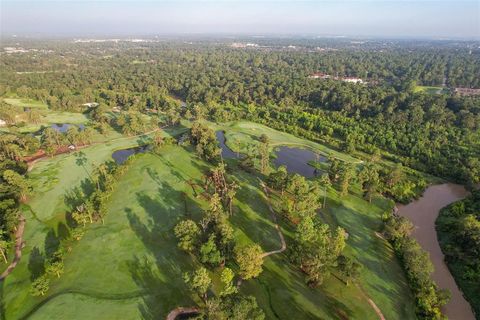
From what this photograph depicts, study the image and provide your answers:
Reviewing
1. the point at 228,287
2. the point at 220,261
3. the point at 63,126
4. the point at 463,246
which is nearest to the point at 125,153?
the point at 63,126

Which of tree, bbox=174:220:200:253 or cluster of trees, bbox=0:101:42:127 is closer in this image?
tree, bbox=174:220:200:253

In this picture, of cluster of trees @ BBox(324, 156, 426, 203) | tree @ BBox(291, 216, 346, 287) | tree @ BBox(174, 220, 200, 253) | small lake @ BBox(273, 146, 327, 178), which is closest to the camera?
tree @ BBox(291, 216, 346, 287)

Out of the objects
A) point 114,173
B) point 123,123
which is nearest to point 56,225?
point 114,173

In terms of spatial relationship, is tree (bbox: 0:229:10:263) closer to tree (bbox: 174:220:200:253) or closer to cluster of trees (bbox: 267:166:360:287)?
tree (bbox: 174:220:200:253)

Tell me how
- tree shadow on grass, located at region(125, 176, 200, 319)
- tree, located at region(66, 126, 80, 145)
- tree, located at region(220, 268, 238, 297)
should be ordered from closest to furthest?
tree, located at region(220, 268, 238, 297) < tree shadow on grass, located at region(125, 176, 200, 319) < tree, located at region(66, 126, 80, 145)

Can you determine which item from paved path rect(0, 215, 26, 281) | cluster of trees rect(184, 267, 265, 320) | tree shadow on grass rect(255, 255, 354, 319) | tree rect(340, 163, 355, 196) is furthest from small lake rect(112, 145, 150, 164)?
tree rect(340, 163, 355, 196)

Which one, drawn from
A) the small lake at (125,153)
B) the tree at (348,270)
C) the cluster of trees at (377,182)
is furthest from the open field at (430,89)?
the tree at (348,270)

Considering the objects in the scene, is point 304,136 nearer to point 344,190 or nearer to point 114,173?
point 344,190
